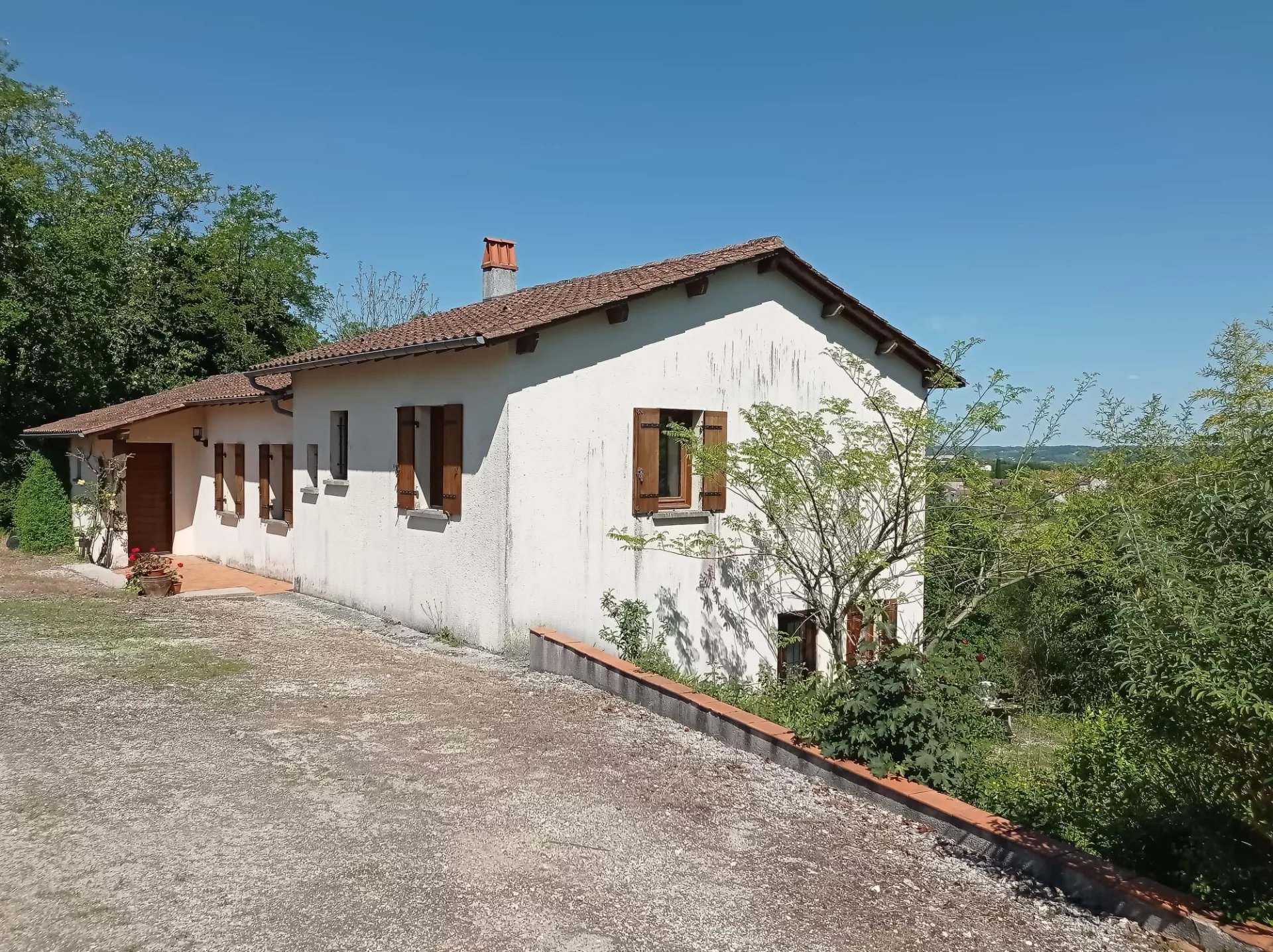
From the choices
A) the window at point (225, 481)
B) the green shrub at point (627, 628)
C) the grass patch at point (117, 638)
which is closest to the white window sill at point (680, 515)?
the green shrub at point (627, 628)

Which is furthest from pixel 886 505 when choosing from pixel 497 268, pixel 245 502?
pixel 245 502

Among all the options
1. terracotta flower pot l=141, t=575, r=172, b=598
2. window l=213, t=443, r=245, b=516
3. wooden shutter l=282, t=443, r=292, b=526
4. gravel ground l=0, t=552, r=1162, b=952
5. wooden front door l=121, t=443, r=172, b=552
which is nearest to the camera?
gravel ground l=0, t=552, r=1162, b=952

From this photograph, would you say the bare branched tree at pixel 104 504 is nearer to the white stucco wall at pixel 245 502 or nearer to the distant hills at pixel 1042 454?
the white stucco wall at pixel 245 502

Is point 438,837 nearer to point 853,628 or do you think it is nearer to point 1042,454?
point 1042,454

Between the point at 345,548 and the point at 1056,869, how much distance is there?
10012mm

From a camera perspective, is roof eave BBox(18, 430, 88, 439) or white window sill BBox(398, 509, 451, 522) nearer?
white window sill BBox(398, 509, 451, 522)

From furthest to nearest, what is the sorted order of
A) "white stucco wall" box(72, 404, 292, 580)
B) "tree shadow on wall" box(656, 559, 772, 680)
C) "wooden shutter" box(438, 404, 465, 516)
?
"white stucco wall" box(72, 404, 292, 580)
"tree shadow on wall" box(656, 559, 772, 680)
"wooden shutter" box(438, 404, 465, 516)

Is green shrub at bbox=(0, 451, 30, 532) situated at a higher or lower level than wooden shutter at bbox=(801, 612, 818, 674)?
higher

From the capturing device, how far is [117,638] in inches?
391

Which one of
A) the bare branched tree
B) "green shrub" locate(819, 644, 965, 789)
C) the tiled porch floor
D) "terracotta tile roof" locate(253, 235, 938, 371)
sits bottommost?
the tiled porch floor

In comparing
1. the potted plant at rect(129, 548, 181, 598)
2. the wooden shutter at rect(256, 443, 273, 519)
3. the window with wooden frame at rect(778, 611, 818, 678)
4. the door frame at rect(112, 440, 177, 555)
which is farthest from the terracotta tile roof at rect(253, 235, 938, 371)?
the door frame at rect(112, 440, 177, 555)

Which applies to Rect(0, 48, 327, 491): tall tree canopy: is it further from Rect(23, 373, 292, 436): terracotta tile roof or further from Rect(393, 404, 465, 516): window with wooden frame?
Rect(393, 404, 465, 516): window with wooden frame

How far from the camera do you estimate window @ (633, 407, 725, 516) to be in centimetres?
1050

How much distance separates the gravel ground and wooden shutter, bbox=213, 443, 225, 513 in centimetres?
912
